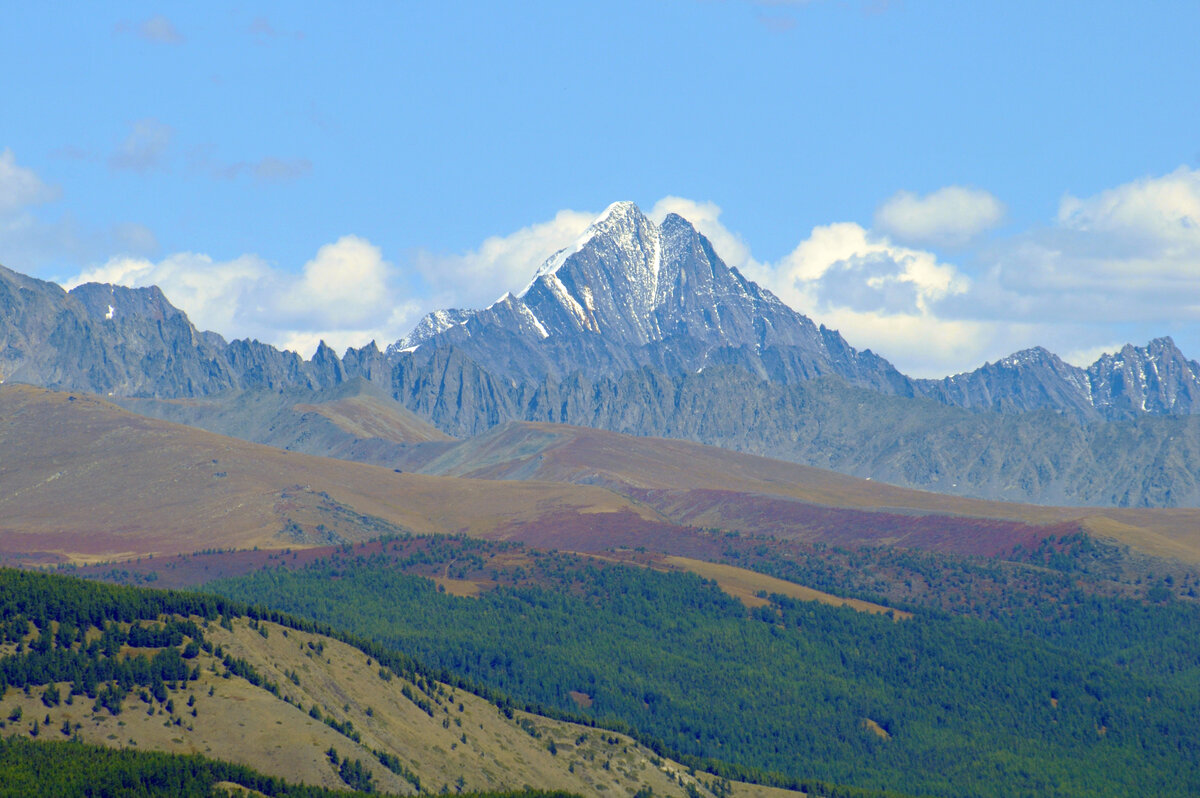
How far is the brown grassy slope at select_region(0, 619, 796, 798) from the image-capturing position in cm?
15962

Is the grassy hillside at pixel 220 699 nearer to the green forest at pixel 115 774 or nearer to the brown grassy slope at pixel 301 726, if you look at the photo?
the brown grassy slope at pixel 301 726

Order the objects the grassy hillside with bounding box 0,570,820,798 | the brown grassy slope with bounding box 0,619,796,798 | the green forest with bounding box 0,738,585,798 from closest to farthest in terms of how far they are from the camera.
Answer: the green forest with bounding box 0,738,585,798
the brown grassy slope with bounding box 0,619,796,798
the grassy hillside with bounding box 0,570,820,798

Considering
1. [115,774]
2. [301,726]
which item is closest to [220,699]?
[301,726]

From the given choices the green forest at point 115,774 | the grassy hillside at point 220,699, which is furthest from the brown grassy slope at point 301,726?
the green forest at point 115,774

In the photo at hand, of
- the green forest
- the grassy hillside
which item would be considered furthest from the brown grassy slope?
the green forest

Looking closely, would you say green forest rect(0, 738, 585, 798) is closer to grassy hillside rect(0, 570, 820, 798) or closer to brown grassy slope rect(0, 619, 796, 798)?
grassy hillside rect(0, 570, 820, 798)

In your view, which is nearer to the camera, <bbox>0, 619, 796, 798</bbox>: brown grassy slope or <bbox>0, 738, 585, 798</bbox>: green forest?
<bbox>0, 738, 585, 798</bbox>: green forest

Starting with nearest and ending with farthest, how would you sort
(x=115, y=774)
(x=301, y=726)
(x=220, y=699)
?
1. (x=115, y=774)
2. (x=301, y=726)
3. (x=220, y=699)

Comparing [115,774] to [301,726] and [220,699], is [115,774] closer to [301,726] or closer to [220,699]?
[220,699]

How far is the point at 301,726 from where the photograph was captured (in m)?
168

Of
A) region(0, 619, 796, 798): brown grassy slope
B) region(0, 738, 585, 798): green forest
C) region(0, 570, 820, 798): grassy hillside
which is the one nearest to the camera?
region(0, 738, 585, 798): green forest

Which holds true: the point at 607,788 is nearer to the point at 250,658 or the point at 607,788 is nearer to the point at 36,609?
the point at 250,658

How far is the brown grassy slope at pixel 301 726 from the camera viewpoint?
160 m

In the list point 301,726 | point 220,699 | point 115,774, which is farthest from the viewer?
point 220,699
